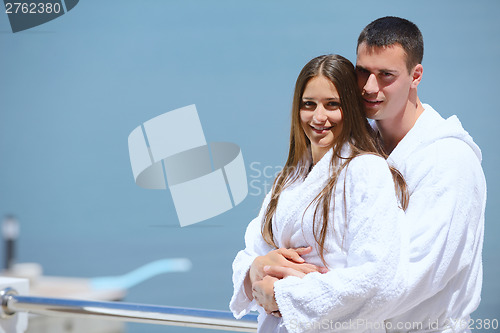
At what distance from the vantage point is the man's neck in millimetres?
1164

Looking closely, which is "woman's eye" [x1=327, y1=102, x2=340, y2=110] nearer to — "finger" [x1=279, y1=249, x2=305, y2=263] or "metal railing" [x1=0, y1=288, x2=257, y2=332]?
"finger" [x1=279, y1=249, x2=305, y2=263]

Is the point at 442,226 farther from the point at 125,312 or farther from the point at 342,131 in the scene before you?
the point at 125,312

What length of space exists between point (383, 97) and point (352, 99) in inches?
4.3

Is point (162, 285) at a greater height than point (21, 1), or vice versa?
point (21, 1)

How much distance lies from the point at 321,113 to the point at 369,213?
207mm

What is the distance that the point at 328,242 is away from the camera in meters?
1.00

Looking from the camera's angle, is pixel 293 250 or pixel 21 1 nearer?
pixel 293 250

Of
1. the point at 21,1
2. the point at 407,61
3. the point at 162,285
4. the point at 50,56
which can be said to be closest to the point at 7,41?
the point at 50,56

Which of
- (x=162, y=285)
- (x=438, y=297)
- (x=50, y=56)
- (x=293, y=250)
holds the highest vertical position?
(x=293, y=250)

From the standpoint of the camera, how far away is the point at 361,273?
911 millimetres

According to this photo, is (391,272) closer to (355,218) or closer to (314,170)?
(355,218)

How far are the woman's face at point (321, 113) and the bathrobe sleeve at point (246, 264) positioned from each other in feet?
0.63

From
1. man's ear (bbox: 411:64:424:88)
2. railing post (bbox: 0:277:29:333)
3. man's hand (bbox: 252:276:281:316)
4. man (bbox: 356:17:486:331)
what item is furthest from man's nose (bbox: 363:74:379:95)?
railing post (bbox: 0:277:29:333)

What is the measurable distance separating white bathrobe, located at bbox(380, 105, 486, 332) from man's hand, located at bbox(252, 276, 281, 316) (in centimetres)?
21
